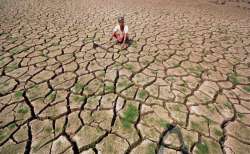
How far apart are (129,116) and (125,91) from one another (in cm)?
45

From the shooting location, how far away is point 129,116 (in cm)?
194

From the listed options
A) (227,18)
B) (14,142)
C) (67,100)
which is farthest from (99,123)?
(227,18)

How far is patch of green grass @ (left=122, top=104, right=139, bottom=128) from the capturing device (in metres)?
1.85

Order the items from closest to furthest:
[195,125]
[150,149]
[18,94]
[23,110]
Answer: [150,149]
[195,125]
[23,110]
[18,94]

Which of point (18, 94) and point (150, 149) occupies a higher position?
point (18, 94)

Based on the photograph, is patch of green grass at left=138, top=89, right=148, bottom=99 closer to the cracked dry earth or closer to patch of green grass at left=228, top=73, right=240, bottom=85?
the cracked dry earth

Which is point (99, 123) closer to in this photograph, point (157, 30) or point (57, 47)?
point (57, 47)

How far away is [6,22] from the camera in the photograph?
16.5 feet

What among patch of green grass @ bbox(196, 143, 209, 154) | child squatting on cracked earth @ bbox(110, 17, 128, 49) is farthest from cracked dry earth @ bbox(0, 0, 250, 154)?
child squatting on cracked earth @ bbox(110, 17, 128, 49)

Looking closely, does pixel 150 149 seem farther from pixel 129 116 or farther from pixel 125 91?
pixel 125 91

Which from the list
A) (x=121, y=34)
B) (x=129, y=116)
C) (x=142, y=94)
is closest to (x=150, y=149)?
(x=129, y=116)

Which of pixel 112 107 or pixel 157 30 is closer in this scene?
pixel 112 107

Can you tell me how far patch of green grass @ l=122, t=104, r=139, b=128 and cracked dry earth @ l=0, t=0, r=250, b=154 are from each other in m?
0.01

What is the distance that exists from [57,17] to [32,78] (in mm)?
3780
